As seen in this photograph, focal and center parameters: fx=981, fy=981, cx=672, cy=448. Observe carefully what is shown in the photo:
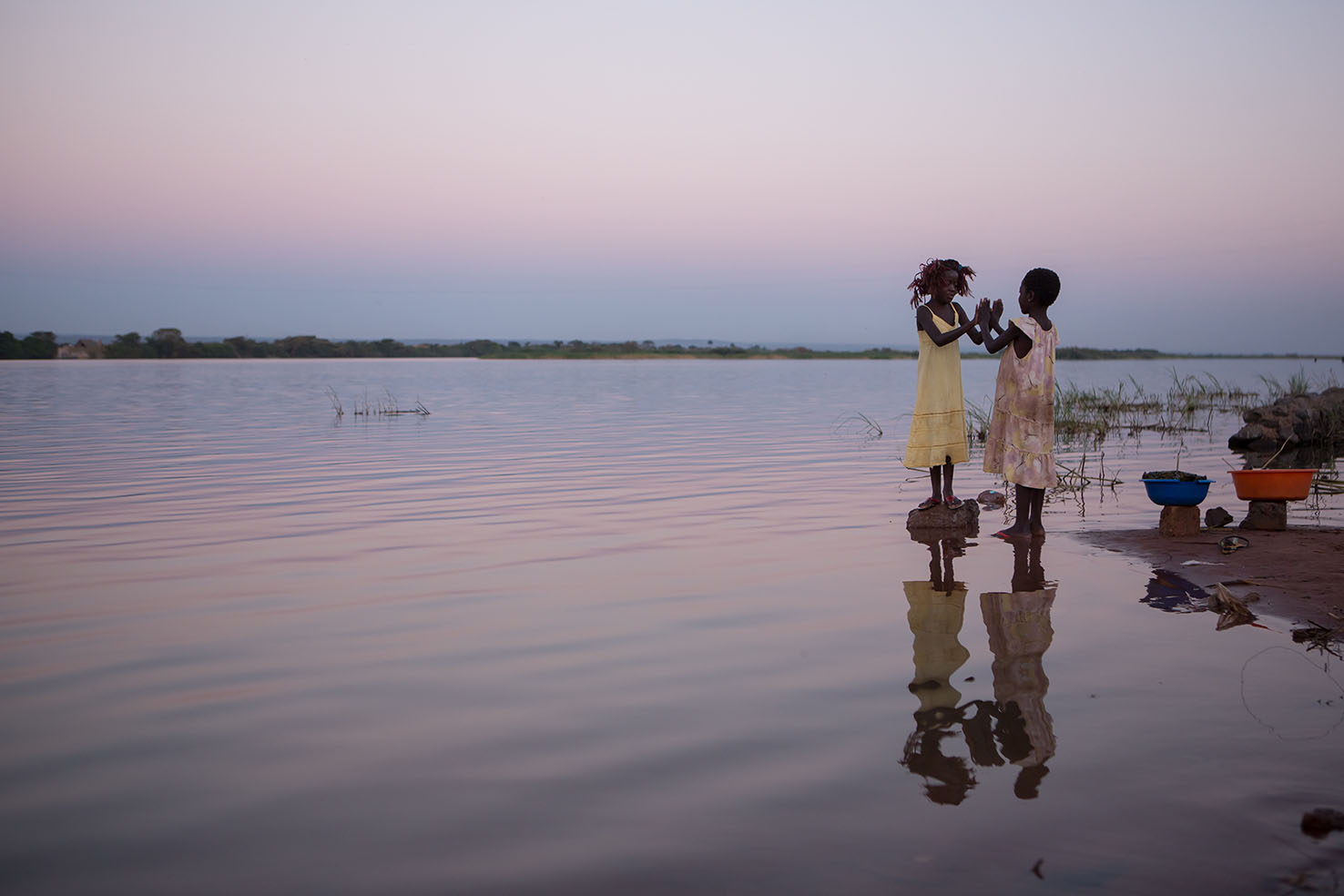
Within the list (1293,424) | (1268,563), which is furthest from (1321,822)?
(1293,424)

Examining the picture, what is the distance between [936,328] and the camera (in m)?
8.87

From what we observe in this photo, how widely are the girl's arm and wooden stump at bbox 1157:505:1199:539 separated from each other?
7.30 ft

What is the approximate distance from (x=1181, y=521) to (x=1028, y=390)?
1.61 metres

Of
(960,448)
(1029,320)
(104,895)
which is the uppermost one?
(1029,320)

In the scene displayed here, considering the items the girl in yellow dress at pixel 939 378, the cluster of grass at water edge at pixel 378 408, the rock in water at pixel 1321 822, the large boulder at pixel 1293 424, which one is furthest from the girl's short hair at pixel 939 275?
the cluster of grass at water edge at pixel 378 408

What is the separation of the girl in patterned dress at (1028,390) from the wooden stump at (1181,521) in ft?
3.14

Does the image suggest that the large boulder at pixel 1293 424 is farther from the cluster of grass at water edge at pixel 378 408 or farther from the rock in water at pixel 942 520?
the cluster of grass at water edge at pixel 378 408

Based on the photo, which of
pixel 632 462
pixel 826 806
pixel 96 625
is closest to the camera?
pixel 826 806

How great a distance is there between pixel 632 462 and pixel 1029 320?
6944mm

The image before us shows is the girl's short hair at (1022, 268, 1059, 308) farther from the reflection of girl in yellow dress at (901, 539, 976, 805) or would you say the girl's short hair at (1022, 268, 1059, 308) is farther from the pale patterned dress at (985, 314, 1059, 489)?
the reflection of girl in yellow dress at (901, 539, 976, 805)

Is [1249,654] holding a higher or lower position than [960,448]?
lower

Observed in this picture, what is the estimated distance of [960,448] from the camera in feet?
30.5

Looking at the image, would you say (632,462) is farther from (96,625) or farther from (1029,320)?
(96,625)

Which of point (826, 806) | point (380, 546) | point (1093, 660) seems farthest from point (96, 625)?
point (1093, 660)
